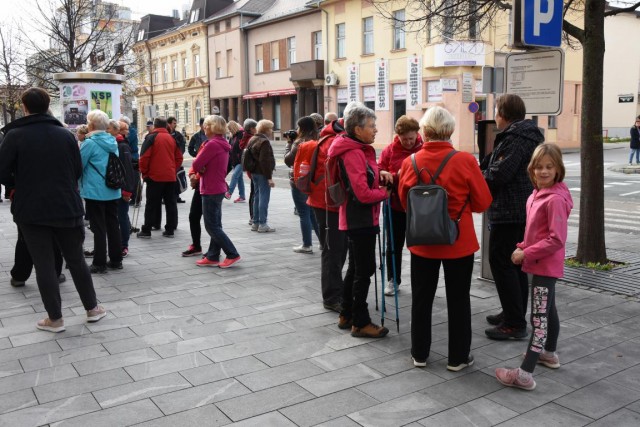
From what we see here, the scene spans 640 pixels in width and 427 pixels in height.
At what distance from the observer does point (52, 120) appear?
5.27 metres

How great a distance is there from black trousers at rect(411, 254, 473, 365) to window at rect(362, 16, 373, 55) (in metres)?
33.0

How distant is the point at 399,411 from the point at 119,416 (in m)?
1.63

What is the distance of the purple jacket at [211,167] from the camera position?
24.5ft

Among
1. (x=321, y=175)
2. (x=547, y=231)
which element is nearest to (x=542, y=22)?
(x=321, y=175)

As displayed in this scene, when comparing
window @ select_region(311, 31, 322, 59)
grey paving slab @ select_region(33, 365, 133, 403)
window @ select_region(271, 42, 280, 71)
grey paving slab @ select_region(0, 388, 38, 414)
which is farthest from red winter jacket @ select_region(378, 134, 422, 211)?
window @ select_region(271, 42, 280, 71)

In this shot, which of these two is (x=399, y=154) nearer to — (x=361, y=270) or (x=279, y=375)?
(x=361, y=270)

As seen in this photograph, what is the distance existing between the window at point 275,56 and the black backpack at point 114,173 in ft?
124

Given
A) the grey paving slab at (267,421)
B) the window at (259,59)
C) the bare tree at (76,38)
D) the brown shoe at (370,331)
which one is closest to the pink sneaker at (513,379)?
the brown shoe at (370,331)

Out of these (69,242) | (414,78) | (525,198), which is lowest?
(69,242)

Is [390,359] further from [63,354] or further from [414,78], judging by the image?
[414,78]

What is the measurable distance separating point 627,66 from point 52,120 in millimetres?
44222

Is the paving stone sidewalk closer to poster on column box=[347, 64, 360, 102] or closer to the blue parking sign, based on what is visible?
the blue parking sign

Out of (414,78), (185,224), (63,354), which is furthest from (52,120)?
(414,78)

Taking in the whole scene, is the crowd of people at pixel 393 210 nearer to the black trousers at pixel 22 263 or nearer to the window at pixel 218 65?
the black trousers at pixel 22 263
